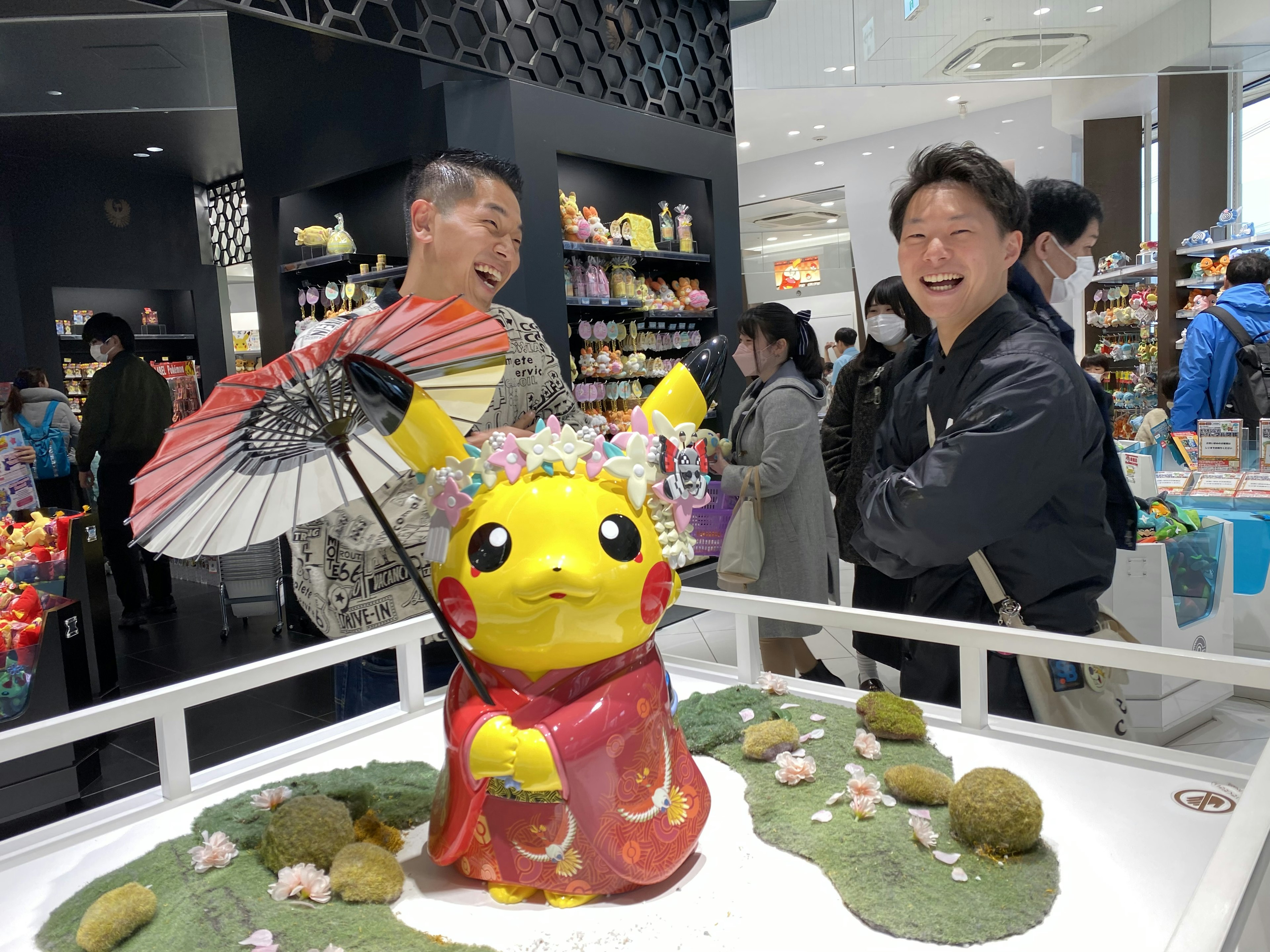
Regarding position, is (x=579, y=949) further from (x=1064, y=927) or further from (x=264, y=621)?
(x=264, y=621)

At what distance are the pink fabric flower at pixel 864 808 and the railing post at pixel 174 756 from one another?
1.05 metres

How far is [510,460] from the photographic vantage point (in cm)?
118

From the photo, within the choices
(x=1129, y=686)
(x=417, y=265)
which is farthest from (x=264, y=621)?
(x=1129, y=686)

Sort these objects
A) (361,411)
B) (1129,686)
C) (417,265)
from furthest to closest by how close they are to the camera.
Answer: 1. (1129,686)
2. (417,265)
3. (361,411)

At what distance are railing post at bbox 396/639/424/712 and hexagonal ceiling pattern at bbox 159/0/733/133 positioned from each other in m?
2.72

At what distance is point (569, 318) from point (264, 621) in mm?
2852

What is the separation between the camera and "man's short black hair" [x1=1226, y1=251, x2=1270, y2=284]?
4891 millimetres

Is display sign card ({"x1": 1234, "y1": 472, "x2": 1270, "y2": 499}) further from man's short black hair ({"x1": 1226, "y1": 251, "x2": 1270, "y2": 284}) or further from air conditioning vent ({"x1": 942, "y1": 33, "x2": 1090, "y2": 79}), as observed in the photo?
air conditioning vent ({"x1": 942, "y1": 33, "x2": 1090, "y2": 79})

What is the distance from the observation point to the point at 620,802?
1.13 metres

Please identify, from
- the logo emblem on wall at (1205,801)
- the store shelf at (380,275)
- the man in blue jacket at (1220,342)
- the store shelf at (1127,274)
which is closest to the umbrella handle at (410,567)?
the logo emblem on wall at (1205,801)

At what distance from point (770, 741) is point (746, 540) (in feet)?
5.75

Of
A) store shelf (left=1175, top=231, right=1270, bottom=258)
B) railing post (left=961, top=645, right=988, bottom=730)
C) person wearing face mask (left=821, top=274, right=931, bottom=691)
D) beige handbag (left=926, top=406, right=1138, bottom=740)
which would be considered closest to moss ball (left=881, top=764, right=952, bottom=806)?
railing post (left=961, top=645, right=988, bottom=730)

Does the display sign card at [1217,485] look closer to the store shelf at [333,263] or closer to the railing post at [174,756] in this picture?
the railing post at [174,756]

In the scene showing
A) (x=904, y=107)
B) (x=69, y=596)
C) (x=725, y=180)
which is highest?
(x=904, y=107)
